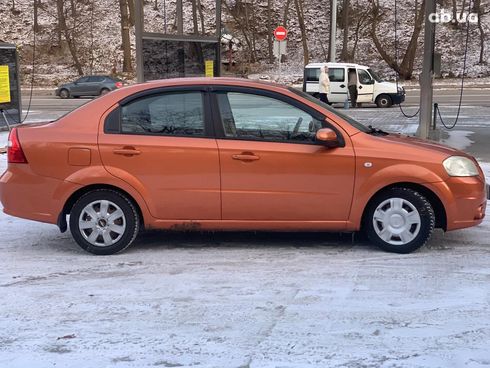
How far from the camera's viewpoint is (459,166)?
5.98 metres

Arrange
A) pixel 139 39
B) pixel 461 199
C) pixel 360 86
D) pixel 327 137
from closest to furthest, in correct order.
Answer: pixel 327 137
pixel 461 199
pixel 139 39
pixel 360 86

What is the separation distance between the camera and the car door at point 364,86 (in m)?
25.9

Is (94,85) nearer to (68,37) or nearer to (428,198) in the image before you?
(68,37)

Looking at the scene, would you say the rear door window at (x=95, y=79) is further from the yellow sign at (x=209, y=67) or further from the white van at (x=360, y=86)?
the yellow sign at (x=209, y=67)

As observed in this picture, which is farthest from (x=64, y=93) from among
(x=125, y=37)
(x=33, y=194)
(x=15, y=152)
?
(x=33, y=194)

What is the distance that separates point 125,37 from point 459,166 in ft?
115

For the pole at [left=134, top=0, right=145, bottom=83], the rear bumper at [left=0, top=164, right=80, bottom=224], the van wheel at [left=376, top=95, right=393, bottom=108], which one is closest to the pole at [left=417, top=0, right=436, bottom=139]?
the pole at [left=134, top=0, right=145, bottom=83]

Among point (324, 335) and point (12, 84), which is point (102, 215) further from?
point (12, 84)

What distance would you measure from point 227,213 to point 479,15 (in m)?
39.8

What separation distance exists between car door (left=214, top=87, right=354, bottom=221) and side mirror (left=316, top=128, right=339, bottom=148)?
49 millimetres

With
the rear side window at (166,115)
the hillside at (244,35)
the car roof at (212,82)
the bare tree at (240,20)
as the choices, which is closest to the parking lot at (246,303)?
the rear side window at (166,115)

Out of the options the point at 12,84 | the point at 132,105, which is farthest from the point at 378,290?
the point at 12,84

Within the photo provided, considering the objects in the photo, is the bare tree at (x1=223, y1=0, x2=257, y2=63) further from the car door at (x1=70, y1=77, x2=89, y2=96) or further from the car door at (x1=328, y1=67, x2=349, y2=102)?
the car door at (x1=328, y1=67, x2=349, y2=102)

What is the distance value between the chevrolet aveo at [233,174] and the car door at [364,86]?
20232mm
